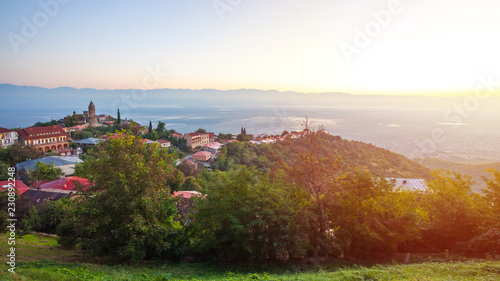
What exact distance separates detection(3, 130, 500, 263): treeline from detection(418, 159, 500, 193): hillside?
15.8 metres

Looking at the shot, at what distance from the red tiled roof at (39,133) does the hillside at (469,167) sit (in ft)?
189

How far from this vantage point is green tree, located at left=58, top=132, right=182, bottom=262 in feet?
27.6

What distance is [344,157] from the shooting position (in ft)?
127

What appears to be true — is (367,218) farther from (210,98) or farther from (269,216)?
(210,98)

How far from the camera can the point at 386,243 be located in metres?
9.51

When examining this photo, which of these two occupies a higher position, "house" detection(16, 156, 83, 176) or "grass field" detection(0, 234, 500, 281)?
"grass field" detection(0, 234, 500, 281)

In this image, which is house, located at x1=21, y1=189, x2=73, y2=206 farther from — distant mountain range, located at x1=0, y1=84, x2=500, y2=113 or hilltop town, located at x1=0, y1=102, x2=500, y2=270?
distant mountain range, located at x1=0, y1=84, x2=500, y2=113

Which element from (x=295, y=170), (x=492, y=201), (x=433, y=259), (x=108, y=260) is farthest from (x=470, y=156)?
(x=108, y=260)

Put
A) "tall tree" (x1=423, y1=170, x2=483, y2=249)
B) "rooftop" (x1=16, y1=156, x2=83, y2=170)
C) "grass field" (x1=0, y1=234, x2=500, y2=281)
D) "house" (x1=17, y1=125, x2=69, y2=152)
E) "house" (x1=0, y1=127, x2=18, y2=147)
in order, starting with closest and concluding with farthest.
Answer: "grass field" (x1=0, y1=234, x2=500, y2=281)
"tall tree" (x1=423, y1=170, x2=483, y2=249)
"rooftop" (x1=16, y1=156, x2=83, y2=170)
"house" (x1=0, y1=127, x2=18, y2=147)
"house" (x1=17, y1=125, x2=69, y2=152)

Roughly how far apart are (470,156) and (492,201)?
100 ft

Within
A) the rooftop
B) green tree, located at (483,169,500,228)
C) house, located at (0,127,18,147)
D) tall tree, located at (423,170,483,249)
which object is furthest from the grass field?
house, located at (0,127,18,147)

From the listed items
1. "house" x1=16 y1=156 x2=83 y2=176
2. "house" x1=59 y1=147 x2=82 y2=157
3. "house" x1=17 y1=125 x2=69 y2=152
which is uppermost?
"house" x1=17 y1=125 x2=69 y2=152

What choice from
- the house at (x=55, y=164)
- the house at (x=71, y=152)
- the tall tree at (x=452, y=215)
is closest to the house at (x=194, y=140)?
the house at (x=71, y=152)

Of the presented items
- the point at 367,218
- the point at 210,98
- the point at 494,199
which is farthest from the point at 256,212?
the point at 210,98
